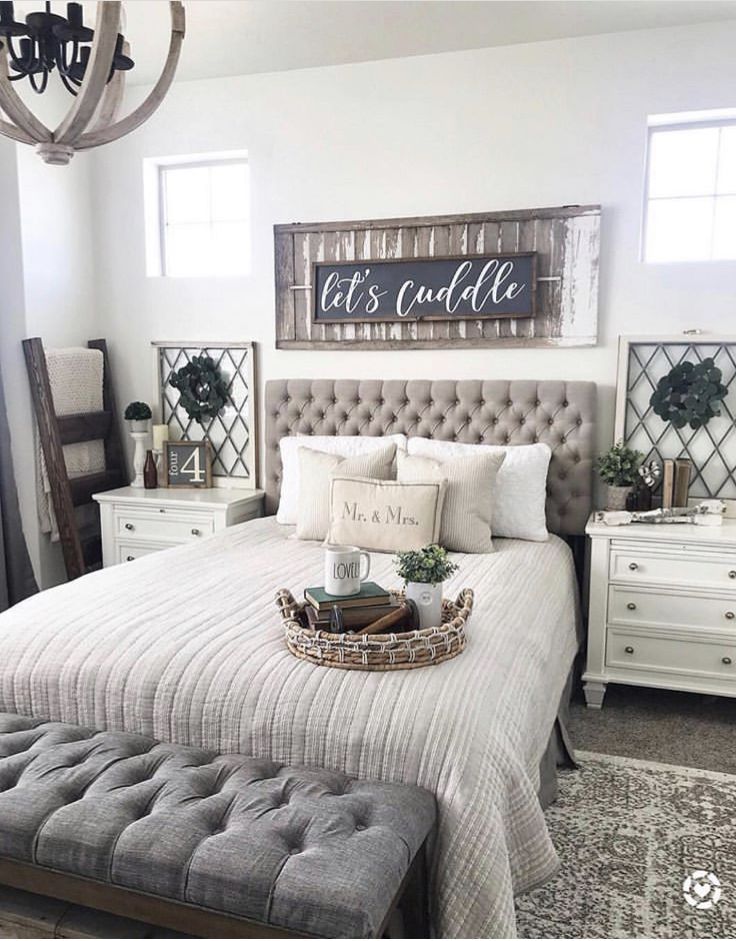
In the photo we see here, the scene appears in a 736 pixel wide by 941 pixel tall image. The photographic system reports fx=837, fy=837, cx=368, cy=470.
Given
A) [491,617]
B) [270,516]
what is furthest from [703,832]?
[270,516]

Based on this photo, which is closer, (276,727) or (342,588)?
(276,727)

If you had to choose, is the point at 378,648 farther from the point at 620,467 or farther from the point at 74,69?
the point at 620,467

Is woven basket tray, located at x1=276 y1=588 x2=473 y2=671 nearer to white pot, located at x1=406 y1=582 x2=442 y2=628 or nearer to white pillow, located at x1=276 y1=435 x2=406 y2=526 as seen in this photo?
white pot, located at x1=406 y1=582 x2=442 y2=628

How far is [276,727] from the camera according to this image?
192 centimetres

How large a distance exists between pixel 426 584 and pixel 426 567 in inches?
1.8

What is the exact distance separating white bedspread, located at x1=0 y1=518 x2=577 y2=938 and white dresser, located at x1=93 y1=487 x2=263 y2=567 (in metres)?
1.11

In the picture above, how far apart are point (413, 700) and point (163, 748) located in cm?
58

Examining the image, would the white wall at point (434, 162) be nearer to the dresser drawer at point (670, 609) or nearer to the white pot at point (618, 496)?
the white pot at point (618, 496)

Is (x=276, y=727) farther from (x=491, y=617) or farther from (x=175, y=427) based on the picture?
(x=175, y=427)

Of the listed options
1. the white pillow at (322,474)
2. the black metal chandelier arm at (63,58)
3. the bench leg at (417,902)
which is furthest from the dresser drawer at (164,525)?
the bench leg at (417,902)

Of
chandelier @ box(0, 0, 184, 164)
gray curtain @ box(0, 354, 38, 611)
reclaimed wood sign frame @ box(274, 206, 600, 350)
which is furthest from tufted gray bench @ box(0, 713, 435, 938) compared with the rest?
reclaimed wood sign frame @ box(274, 206, 600, 350)

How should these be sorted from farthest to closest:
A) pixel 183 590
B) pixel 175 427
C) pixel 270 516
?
pixel 175 427 < pixel 270 516 < pixel 183 590

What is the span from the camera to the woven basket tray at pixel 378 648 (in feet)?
6.63

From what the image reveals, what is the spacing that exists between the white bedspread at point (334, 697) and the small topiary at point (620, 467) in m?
0.89
